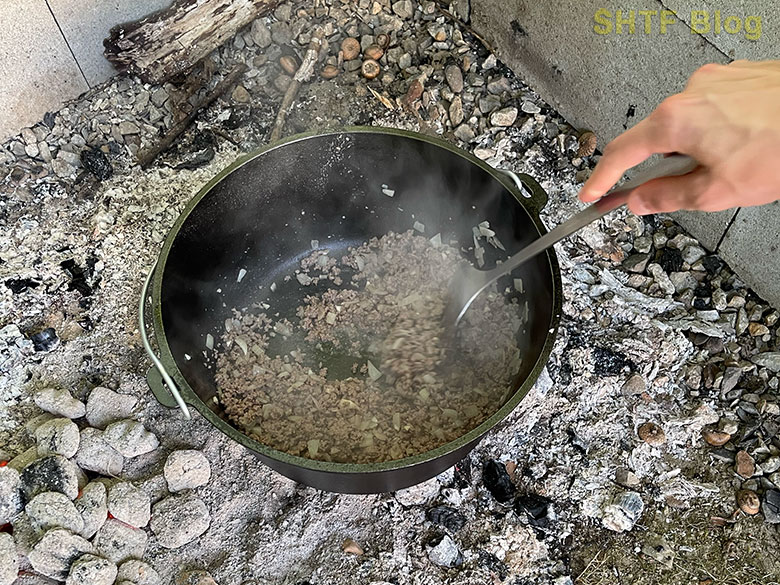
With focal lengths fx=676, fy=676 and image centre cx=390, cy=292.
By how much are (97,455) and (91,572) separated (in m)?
0.30

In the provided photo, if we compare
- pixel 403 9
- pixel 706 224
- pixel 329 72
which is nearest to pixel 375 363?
pixel 706 224

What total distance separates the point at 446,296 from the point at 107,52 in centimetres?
140

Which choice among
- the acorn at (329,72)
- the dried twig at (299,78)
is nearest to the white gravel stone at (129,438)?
the dried twig at (299,78)

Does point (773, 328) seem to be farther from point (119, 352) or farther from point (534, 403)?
point (119, 352)

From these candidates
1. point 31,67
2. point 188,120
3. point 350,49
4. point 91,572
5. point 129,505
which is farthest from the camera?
point 350,49

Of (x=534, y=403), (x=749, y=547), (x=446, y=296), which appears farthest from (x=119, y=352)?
(x=749, y=547)

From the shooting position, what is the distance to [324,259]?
1.95m

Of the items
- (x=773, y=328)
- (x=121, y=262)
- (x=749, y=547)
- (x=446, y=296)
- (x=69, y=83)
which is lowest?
(x=749, y=547)

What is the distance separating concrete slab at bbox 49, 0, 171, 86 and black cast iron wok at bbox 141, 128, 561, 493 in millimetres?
911

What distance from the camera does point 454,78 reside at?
2.29 metres

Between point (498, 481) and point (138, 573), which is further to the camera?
point (498, 481)

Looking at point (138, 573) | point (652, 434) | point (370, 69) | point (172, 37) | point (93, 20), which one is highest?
point (93, 20)

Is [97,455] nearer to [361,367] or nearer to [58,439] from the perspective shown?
[58,439]

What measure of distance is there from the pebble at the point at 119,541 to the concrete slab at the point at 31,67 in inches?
54.2
